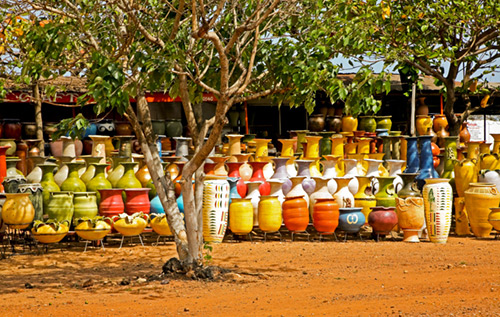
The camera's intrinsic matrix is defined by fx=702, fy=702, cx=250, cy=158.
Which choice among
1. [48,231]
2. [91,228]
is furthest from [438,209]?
[48,231]

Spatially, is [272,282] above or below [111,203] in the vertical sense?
below

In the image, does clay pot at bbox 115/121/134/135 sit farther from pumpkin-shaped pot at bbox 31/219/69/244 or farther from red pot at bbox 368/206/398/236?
red pot at bbox 368/206/398/236

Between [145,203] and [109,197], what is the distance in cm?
52

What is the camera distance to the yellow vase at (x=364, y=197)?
35.6 feet

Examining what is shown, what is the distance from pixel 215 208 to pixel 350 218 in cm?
205

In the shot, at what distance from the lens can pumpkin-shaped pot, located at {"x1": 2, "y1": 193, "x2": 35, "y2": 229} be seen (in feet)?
30.1

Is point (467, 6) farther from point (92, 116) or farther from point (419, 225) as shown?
point (92, 116)

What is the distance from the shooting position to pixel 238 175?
11.1 m

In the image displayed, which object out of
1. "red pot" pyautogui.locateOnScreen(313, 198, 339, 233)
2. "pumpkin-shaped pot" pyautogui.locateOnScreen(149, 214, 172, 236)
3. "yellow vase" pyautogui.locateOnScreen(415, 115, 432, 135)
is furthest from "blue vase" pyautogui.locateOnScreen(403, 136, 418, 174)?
"pumpkin-shaped pot" pyautogui.locateOnScreen(149, 214, 172, 236)

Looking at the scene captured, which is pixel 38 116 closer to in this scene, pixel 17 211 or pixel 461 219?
pixel 17 211

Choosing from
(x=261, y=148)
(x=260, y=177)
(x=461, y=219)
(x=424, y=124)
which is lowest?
(x=461, y=219)

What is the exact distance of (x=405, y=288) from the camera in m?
6.93

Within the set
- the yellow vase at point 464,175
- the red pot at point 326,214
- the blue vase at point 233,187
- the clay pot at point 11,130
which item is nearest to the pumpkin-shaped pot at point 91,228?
the blue vase at point 233,187

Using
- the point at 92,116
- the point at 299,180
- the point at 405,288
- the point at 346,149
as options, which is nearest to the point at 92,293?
the point at 405,288
